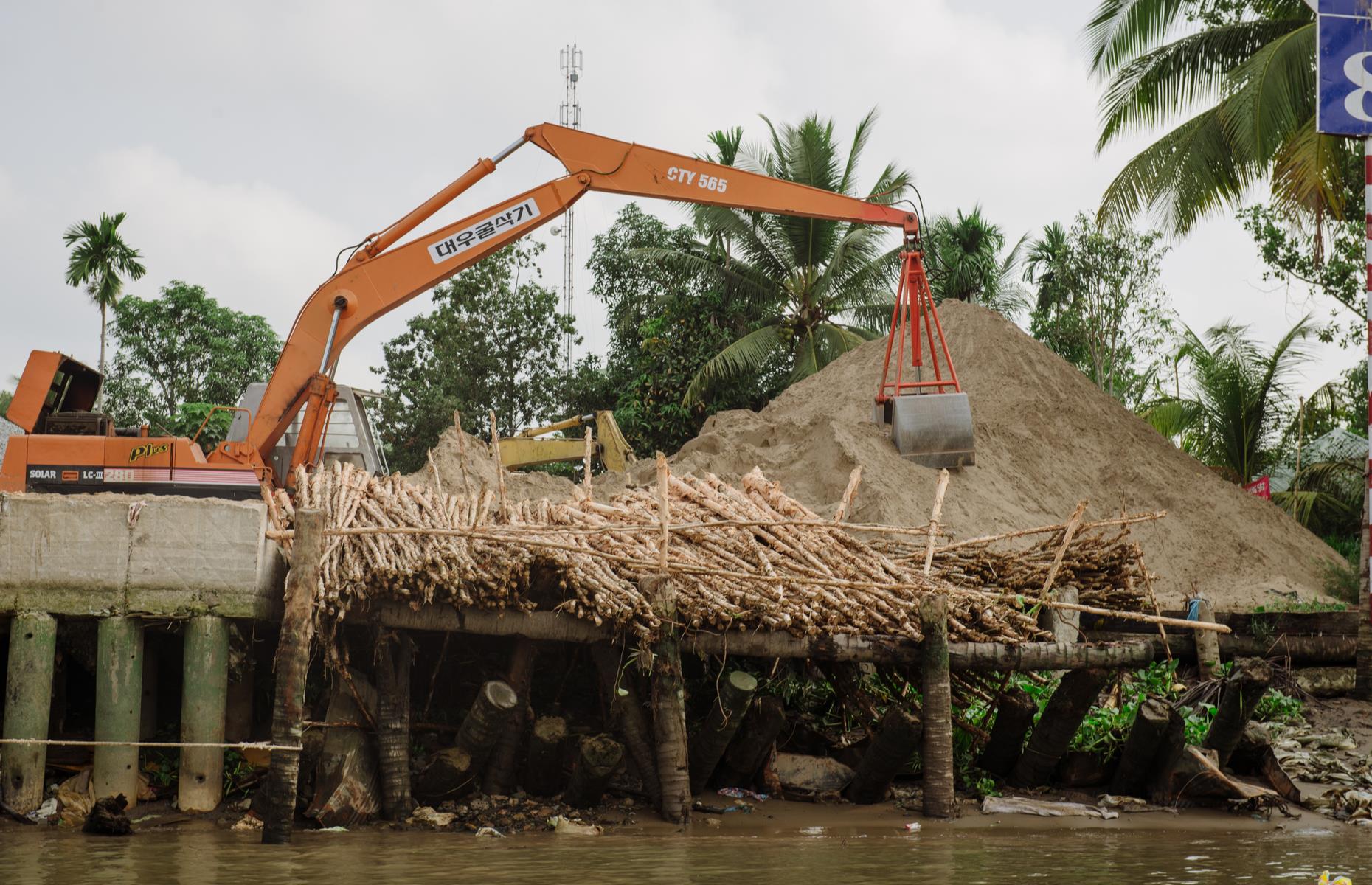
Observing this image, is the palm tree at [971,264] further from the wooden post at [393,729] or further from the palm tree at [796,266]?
the wooden post at [393,729]

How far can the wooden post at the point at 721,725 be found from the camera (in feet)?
28.5

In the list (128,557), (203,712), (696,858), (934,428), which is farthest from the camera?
(934,428)

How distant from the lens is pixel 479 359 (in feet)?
99.2

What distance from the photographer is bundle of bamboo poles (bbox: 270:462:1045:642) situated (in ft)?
27.6

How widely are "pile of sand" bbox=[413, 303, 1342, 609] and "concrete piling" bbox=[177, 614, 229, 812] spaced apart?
915 cm

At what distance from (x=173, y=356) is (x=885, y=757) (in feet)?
95.7

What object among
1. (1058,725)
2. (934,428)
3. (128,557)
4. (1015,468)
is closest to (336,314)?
(128,557)

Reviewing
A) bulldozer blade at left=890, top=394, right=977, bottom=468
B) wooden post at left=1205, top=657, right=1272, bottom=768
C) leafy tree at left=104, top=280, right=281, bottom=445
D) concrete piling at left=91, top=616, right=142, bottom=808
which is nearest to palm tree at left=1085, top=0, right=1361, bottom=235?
bulldozer blade at left=890, top=394, right=977, bottom=468

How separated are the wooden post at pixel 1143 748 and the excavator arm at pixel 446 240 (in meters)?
6.59

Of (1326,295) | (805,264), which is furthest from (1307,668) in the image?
(805,264)

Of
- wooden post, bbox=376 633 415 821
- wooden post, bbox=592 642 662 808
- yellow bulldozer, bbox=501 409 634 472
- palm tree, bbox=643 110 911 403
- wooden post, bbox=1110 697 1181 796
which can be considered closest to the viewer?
wooden post, bbox=376 633 415 821

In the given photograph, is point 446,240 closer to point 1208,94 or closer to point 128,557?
point 128,557

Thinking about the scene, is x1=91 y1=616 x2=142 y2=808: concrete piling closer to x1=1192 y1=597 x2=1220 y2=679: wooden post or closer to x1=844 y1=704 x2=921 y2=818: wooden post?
x1=844 y1=704 x2=921 y2=818: wooden post

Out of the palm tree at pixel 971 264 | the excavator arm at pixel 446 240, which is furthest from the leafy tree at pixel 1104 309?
the excavator arm at pixel 446 240
